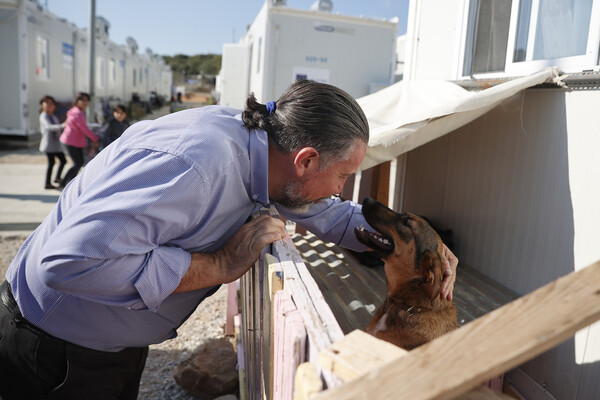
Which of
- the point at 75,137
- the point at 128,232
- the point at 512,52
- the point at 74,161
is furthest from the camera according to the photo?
the point at 74,161

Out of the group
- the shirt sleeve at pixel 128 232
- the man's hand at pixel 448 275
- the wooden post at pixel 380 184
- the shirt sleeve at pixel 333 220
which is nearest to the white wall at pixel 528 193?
the wooden post at pixel 380 184

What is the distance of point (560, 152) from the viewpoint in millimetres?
3055

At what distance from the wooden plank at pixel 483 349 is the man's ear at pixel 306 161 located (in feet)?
3.66

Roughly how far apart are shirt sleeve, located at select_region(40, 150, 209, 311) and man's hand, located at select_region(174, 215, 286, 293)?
133 millimetres

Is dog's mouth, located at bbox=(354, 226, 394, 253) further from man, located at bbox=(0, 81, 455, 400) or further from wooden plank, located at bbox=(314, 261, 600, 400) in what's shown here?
wooden plank, located at bbox=(314, 261, 600, 400)

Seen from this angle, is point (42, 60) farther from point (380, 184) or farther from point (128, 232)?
point (128, 232)

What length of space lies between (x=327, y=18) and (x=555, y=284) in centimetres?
1384

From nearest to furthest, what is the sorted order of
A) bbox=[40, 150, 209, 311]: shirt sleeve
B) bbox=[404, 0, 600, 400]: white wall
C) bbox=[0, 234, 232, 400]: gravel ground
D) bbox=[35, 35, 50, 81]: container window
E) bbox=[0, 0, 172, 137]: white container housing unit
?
1. bbox=[40, 150, 209, 311]: shirt sleeve
2. bbox=[404, 0, 600, 400]: white wall
3. bbox=[0, 234, 232, 400]: gravel ground
4. bbox=[0, 0, 172, 137]: white container housing unit
5. bbox=[35, 35, 50, 81]: container window

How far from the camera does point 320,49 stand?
13.4 meters

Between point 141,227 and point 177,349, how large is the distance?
3.13 metres

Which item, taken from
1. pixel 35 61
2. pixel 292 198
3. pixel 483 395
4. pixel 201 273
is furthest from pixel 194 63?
pixel 483 395

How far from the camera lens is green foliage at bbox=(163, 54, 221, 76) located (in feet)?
271

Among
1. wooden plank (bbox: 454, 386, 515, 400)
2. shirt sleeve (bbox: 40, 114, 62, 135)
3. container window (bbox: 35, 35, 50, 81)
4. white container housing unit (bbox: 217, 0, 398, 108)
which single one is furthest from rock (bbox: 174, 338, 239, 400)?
container window (bbox: 35, 35, 50, 81)

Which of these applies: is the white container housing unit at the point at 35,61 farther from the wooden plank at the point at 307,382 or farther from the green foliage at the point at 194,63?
the green foliage at the point at 194,63
